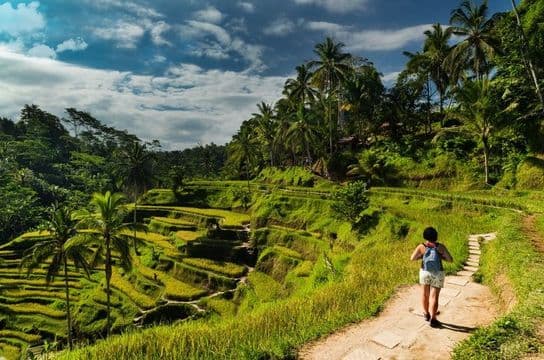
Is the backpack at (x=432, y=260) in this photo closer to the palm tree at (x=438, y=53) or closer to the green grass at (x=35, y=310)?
the green grass at (x=35, y=310)

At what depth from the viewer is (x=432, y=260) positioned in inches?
283

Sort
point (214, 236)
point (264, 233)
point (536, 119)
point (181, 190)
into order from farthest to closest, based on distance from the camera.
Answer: point (181, 190), point (214, 236), point (264, 233), point (536, 119)

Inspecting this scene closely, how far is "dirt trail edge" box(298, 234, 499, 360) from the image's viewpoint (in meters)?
6.23

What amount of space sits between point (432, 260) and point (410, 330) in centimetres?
151

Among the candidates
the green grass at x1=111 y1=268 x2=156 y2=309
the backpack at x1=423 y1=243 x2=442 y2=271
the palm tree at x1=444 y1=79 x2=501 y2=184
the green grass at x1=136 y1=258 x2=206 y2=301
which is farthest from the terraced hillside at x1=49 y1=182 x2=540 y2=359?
the palm tree at x1=444 y1=79 x2=501 y2=184

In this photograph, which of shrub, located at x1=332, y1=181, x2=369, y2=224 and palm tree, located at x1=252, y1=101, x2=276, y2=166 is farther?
palm tree, located at x1=252, y1=101, x2=276, y2=166

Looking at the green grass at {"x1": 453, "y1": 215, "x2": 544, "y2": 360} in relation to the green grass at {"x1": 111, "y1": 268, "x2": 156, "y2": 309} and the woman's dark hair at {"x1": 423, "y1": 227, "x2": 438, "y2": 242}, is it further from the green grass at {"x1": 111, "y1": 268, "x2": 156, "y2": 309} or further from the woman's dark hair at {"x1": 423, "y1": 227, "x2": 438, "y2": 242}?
the green grass at {"x1": 111, "y1": 268, "x2": 156, "y2": 309}

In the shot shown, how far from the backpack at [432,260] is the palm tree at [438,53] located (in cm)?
4168

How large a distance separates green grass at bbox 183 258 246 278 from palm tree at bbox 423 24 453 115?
34.1 m

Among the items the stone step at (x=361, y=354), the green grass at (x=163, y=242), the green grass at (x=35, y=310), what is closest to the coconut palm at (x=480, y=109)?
the stone step at (x=361, y=354)

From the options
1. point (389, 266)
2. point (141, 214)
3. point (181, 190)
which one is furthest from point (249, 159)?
point (389, 266)

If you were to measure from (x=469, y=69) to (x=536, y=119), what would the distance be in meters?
17.5

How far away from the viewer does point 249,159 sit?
5694cm

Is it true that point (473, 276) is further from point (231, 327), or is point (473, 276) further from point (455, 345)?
point (231, 327)
